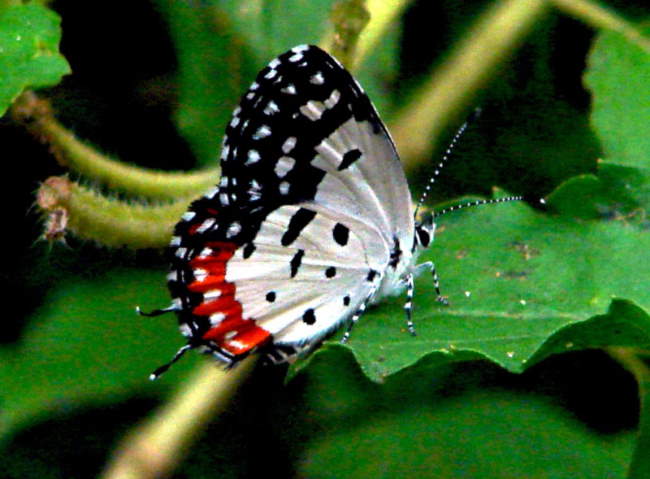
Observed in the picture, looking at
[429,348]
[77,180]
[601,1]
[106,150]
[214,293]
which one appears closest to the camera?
[429,348]

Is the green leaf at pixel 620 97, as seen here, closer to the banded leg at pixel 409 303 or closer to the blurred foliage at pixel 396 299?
the blurred foliage at pixel 396 299

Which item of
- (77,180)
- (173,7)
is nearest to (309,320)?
(77,180)

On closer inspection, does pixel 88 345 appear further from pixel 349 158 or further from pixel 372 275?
pixel 349 158

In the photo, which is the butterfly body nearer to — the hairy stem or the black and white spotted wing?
the black and white spotted wing

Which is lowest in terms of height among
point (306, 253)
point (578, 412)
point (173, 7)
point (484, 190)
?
point (578, 412)

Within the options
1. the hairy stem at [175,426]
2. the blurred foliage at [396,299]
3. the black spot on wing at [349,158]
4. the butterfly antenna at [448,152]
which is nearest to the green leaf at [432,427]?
the blurred foliage at [396,299]

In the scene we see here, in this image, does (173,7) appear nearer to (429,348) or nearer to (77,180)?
(77,180)

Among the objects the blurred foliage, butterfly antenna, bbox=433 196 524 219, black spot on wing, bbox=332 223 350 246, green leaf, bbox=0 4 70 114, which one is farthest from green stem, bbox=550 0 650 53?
green leaf, bbox=0 4 70 114
